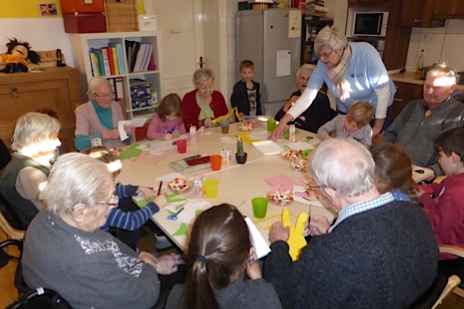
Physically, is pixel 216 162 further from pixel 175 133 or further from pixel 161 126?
pixel 161 126

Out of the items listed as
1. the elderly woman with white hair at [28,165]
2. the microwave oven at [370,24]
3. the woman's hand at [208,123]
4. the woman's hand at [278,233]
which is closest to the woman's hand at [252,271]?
the woman's hand at [278,233]

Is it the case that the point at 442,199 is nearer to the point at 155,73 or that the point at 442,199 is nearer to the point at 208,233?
the point at 208,233

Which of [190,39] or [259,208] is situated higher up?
[190,39]

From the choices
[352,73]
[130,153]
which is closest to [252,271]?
[130,153]

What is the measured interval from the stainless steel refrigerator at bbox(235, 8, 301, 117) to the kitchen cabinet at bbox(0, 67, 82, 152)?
2.22m

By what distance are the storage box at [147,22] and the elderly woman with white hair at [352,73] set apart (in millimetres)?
2014

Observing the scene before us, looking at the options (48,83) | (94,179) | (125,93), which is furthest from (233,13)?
(94,179)

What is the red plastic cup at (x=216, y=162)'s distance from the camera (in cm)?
222

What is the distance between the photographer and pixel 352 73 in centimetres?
279

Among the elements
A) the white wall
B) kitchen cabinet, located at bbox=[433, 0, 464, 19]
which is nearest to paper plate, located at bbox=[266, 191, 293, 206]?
kitchen cabinet, located at bbox=[433, 0, 464, 19]

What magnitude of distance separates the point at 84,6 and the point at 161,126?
1.57 meters

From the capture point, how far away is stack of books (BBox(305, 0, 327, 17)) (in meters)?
4.98

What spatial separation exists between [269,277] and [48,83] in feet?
10.2

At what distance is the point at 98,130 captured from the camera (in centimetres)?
291
